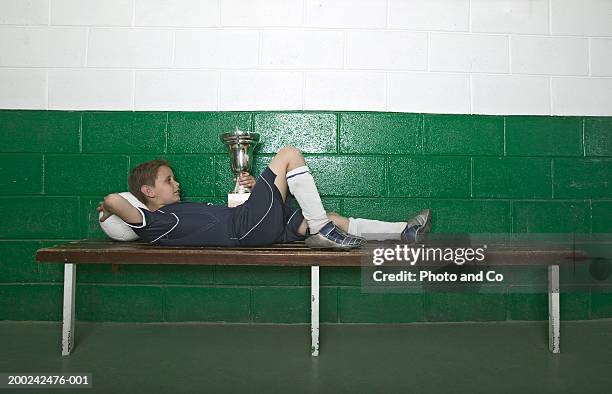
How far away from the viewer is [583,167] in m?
2.95

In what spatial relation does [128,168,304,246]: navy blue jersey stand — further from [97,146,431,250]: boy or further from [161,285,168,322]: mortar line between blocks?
[161,285,168,322]: mortar line between blocks

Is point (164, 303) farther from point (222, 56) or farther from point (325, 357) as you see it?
point (222, 56)

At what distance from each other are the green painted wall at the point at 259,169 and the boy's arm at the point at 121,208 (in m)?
0.51

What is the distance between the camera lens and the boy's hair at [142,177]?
8.83ft

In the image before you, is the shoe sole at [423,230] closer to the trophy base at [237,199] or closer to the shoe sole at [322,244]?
the shoe sole at [322,244]

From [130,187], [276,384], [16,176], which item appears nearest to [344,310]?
[276,384]

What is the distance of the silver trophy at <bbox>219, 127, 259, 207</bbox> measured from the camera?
2701 mm

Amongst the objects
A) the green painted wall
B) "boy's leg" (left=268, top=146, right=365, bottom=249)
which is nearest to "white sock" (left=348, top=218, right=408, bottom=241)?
the green painted wall

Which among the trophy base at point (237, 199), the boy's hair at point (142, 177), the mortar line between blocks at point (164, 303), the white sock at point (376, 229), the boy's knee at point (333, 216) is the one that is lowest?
the mortar line between blocks at point (164, 303)

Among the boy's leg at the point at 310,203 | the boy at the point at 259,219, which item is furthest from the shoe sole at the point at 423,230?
the boy's leg at the point at 310,203

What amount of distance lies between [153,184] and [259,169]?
58cm

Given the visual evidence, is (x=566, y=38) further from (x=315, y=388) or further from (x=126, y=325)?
(x=126, y=325)

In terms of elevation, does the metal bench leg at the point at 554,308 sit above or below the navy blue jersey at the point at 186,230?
below

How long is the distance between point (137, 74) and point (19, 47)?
673 millimetres
